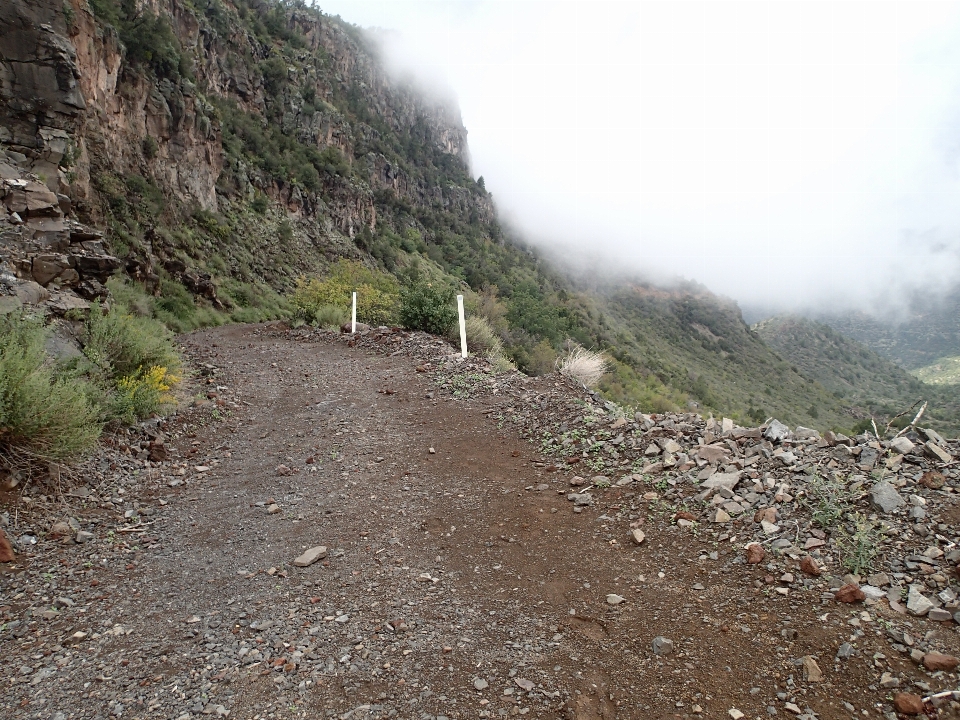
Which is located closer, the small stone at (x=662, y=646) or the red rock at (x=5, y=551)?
the small stone at (x=662, y=646)

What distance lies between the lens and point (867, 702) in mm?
2346

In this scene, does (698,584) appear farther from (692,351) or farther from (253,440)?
(692,351)

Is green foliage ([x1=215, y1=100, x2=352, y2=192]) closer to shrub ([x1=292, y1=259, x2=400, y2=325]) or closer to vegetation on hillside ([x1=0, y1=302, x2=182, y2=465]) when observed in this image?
shrub ([x1=292, y1=259, x2=400, y2=325])

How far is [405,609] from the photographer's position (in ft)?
11.1

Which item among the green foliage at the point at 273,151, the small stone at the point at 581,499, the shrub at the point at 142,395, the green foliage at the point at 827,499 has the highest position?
the green foliage at the point at 273,151

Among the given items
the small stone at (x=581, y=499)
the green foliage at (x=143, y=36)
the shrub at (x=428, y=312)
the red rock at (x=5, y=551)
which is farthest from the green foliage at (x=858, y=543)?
the green foliage at (x=143, y=36)

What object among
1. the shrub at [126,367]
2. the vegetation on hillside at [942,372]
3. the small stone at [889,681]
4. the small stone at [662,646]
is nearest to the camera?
the small stone at [889,681]

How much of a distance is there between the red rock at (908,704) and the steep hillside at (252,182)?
31.6ft

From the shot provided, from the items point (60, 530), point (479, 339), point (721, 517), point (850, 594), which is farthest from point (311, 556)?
point (479, 339)

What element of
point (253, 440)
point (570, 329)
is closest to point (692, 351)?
point (570, 329)

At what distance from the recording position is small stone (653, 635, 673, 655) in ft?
9.32

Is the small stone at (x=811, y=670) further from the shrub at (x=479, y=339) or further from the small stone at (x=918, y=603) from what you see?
the shrub at (x=479, y=339)

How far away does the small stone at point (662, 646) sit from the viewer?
2.84 m

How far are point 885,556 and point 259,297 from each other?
2429 centimetres
